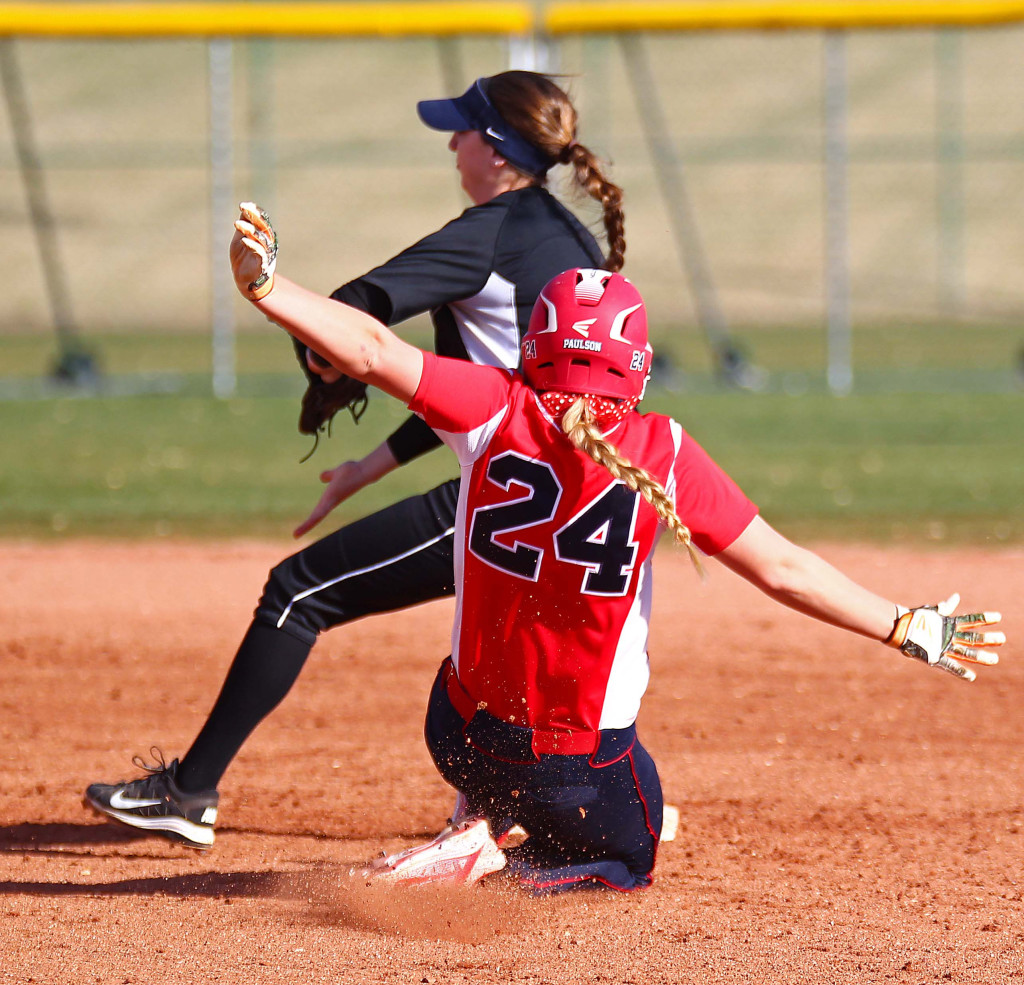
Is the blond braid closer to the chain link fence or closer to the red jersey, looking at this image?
the red jersey

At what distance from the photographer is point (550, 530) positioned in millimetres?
2830

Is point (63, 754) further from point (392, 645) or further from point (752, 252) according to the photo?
point (752, 252)

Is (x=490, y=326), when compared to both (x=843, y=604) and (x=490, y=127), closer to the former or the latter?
(x=490, y=127)

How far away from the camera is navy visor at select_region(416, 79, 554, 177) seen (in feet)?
11.2

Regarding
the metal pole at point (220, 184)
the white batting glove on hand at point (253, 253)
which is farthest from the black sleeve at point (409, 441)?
the metal pole at point (220, 184)

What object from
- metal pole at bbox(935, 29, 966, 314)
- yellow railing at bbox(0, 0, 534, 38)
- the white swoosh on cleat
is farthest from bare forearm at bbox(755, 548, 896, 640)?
metal pole at bbox(935, 29, 966, 314)

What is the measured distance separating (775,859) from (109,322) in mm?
21649

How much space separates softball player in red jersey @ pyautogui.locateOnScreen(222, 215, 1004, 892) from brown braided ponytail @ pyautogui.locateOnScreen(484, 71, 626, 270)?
19.9 inches

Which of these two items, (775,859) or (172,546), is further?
(172,546)

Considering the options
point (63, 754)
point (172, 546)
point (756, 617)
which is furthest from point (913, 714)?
point (172, 546)

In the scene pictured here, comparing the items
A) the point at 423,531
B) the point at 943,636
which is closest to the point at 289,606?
the point at 423,531

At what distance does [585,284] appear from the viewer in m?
2.84

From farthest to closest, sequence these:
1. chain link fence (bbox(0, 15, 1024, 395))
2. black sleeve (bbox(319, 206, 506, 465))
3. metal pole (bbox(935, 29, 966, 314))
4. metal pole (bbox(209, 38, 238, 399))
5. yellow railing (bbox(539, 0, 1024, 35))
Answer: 1. metal pole (bbox(935, 29, 966, 314))
2. chain link fence (bbox(0, 15, 1024, 395))
3. metal pole (bbox(209, 38, 238, 399))
4. yellow railing (bbox(539, 0, 1024, 35))
5. black sleeve (bbox(319, 206, 506, 465))

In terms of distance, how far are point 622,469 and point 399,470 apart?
6723 millimetres
